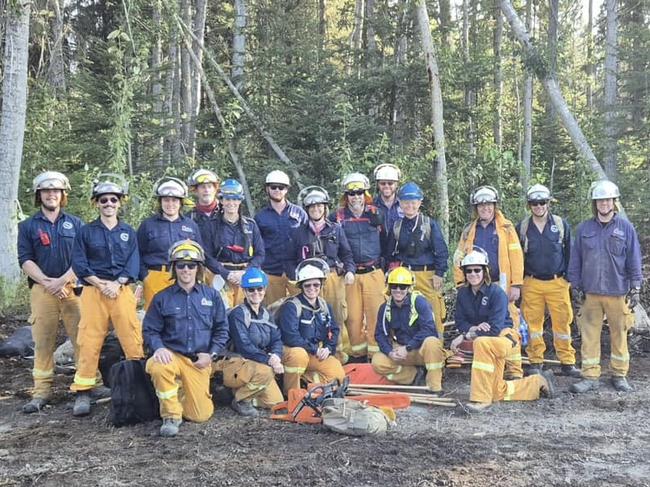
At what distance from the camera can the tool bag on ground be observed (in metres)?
5.38

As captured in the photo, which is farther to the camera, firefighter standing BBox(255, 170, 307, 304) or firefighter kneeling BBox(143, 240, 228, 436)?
firefighter standing BBox(255, 170, 307, 304)

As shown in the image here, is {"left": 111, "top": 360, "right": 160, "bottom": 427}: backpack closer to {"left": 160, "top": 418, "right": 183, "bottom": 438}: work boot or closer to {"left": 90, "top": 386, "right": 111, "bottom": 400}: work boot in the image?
{"left": 160, "top": 418, "right": 183, "bottom": 438}: work boot

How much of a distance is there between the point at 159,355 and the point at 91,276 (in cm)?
113

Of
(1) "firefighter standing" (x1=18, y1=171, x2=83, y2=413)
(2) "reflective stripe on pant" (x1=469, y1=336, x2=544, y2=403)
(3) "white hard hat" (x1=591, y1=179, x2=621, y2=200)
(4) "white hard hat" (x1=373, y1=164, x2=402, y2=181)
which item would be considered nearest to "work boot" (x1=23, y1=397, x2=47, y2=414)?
(1) "firefighter standing" (x1=18, y1=171, x2=83, y2=413)

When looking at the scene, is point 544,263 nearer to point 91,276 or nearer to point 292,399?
point 292,399

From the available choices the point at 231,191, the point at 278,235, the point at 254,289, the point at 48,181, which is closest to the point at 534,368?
the point at 278,235

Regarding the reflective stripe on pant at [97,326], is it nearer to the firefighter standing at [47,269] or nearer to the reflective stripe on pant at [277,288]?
the firefighter standing at [47,269]

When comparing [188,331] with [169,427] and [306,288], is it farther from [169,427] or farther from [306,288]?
[306,288]

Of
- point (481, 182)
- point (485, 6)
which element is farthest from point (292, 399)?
point (485, 6)

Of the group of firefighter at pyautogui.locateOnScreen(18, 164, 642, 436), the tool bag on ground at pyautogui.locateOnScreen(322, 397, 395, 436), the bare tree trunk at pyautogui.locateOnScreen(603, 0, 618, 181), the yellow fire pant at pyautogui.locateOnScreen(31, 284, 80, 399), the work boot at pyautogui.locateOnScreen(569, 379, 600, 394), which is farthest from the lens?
the bare tree trunk at pyautogui.locateOnScreen(603, 0, 618, 181)

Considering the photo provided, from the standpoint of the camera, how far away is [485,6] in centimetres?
2142

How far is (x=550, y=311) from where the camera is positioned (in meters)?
7.63

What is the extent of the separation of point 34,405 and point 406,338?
4.11m

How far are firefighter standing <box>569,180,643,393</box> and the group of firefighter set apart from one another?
0.05ft
